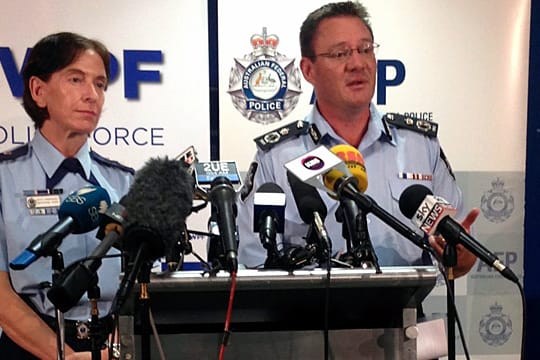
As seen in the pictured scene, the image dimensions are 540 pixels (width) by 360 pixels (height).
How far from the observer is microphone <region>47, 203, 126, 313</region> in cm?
100

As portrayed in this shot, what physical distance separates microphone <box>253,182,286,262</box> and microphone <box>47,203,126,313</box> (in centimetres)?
32

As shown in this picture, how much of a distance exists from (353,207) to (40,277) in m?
1.38

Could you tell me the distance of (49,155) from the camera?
2338mm

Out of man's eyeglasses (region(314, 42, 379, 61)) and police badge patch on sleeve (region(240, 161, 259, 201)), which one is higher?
man's eyeglasses (region(314, 42, 379, 61))

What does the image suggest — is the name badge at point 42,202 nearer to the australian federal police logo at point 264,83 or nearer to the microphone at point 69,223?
the australian federal police logo at point 264,83

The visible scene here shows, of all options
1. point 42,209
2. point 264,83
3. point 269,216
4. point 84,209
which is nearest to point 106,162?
point 42,209

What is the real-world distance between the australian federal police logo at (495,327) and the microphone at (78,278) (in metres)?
2.25

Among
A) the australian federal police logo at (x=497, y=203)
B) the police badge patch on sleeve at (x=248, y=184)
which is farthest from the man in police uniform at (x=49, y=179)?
the australian federal police logo at (x=497, y=203)

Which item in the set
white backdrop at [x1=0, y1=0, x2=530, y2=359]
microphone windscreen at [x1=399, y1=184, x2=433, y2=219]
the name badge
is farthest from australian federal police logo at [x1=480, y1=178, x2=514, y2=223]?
the name badge

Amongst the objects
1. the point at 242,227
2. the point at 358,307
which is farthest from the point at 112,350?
the point at 242,227

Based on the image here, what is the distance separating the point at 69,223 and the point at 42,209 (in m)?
1.13

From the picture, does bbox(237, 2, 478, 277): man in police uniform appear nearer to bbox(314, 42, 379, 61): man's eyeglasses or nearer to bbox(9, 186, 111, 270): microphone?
bbox(314, 42, 379, 61): man's eyeglasses

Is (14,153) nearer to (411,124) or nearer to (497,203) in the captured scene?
(411,124)

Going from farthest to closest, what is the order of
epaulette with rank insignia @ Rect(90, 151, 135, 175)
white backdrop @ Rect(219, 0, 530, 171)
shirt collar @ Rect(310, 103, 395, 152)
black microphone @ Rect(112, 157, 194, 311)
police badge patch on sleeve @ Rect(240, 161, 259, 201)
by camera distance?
1. white backdrop @ Rect(219, 0, 530, 171)
2. epaulette with rank insignia @ Rect(90, 151, 135, 175)
3. shirt collar @ Rect(310, 103, 395, 152)
4. police badge patch on sleeve @ Rect(240, 161, 259, 201)
5. black microphone @ Rect(112, 157, 194, 311)
